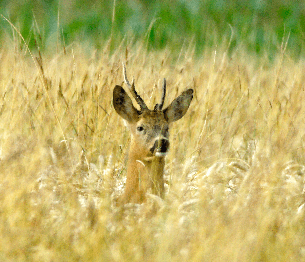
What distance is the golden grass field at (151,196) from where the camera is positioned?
312 centimetres

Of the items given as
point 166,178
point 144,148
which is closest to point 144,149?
point 144,148

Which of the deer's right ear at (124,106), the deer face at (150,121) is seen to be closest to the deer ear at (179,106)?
the deer face at (150,121)

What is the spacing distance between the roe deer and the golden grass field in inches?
4.5

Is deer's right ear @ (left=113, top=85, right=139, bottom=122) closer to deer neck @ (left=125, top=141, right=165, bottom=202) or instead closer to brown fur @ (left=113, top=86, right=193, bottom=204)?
brown fur @ (left=113, top=86, right=193, bottom=204)

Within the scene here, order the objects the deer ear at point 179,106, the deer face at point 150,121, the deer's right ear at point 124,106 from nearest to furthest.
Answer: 1. the deer face at point 150,121
2. the deer's right ear at point 124,106
3. the deer ear at point 179,106

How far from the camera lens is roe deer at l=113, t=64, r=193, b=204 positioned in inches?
162

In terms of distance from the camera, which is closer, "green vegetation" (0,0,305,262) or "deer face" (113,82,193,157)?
"green vegetation" (0,0,305,262)

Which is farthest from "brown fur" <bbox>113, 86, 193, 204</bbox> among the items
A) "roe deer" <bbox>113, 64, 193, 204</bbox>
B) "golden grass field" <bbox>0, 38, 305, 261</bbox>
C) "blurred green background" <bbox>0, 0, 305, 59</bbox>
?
"blurred green background" <bbox>0, 0, 305, 59</bbox>

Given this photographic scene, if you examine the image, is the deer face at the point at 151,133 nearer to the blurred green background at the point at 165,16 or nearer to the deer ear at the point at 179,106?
the deer ear at the point at 179,106

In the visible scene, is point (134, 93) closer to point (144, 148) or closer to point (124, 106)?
point (124, 106)

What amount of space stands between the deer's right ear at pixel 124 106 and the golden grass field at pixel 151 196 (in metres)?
0.36

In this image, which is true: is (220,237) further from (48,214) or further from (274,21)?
(274,21)

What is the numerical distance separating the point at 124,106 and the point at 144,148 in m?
0.38

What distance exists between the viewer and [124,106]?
439 centimetres
